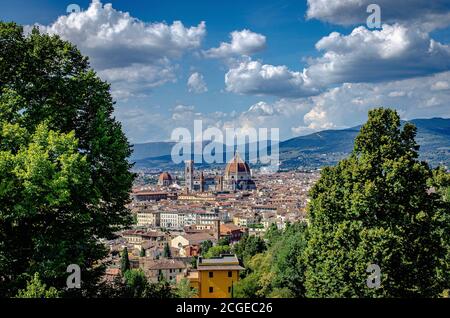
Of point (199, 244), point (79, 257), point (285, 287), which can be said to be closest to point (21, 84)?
point (79, 257)

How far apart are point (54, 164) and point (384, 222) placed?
241 inches

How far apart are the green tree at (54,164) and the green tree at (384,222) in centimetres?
454

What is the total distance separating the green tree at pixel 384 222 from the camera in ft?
30.8

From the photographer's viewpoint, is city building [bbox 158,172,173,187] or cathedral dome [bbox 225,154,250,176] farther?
city building [bbox 158,172,173,187]

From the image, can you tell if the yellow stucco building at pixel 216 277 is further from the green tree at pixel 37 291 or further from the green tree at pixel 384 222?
the green tree at pixel 37 291

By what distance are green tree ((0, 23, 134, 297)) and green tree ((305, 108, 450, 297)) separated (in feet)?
14.9

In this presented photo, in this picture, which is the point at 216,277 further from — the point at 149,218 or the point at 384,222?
the point at 149,218

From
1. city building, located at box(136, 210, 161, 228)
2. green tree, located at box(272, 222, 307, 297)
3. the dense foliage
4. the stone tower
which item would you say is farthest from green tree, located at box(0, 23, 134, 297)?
the stone tower

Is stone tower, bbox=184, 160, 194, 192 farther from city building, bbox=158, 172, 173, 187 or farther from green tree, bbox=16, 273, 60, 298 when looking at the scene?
green tree, bbox=16, 273, 60, 298

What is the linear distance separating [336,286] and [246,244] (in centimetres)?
3034

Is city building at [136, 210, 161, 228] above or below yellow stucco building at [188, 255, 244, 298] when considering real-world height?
below

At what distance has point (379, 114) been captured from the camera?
10.1m

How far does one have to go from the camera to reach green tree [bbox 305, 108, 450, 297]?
9.39 meters

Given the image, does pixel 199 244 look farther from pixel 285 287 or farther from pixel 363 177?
pixel 363 177
